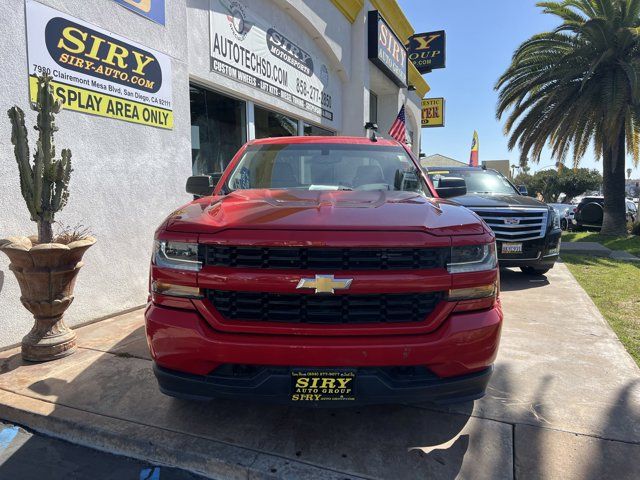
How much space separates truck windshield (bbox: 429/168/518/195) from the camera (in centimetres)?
839

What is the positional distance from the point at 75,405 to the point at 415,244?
246 centimetres

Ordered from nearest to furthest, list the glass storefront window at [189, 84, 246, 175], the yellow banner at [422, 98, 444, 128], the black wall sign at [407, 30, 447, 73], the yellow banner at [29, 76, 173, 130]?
the yellow banner at [29, 76, 173, 130], the glass storefront window at [189, 84, 246, 175], the black wall sign at [407, 30, 447, 73], the yellow banner at [422, 98, 444, 128]

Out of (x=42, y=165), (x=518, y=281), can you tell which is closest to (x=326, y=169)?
(x=42, y=165)

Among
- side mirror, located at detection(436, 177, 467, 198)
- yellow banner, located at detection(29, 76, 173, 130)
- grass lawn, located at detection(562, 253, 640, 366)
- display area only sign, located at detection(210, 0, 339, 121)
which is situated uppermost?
display area only sign, located at detection(210, 0, 339, 121)

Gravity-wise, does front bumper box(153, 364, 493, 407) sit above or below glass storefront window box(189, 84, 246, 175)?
below

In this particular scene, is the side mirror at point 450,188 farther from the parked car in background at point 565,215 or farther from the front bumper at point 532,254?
the parked car in background at point 565,215

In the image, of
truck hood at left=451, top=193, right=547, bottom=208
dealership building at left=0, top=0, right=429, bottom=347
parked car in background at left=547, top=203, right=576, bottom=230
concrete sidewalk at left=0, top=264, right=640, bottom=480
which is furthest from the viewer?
parked car in background at left=547, top=203, right=576, bottom=230

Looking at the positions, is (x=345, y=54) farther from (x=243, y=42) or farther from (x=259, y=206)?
(x=259, y=206)

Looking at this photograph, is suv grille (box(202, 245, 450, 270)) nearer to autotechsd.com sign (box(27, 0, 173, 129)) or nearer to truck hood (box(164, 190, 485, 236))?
truck hood (box(164, 190, 485, 236))

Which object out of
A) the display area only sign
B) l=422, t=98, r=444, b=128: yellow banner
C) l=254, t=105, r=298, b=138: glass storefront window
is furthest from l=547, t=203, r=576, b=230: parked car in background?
l=254, t=105, r=298, b=138: glass storefront window

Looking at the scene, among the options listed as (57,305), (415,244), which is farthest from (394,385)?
(57,305)

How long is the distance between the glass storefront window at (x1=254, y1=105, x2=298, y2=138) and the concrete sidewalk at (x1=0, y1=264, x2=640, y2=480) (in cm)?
530

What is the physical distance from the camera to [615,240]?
42.4ft

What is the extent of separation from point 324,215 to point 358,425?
1.35 m
